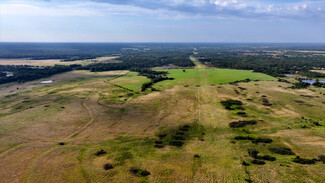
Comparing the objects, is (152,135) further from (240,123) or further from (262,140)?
(262,140)

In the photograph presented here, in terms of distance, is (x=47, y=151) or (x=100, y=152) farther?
(x=47, y=151)

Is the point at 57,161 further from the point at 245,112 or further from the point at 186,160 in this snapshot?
the point at 245,112

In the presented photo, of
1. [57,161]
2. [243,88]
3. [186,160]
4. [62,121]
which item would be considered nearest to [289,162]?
[186,160]

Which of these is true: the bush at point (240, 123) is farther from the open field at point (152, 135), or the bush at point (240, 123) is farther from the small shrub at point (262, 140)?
the small shrub at point (262, 140)

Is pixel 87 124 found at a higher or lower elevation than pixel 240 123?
lower

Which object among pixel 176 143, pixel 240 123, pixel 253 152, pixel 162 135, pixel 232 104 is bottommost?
pixel 162 135

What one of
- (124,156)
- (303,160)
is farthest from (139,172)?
(303,160)

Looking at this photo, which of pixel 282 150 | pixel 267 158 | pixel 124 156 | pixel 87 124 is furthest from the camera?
pixel 87 124

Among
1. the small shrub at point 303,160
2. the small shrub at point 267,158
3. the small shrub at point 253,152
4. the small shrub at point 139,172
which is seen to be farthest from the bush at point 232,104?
the small shrub at point 139,172

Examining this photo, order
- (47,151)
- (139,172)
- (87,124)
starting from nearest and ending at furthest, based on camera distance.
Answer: (139,172) → (47,151) → (87,124)
